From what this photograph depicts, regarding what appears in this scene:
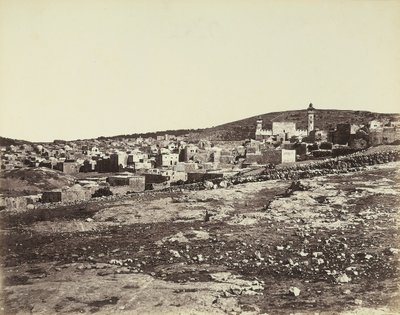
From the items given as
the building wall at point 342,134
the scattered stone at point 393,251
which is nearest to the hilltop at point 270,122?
the building wall at point 342,134

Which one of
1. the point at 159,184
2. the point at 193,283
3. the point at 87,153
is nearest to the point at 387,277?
the point at 193,283

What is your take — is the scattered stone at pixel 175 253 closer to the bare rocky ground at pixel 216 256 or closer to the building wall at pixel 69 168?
the bare rocky ground at pixel 216 256

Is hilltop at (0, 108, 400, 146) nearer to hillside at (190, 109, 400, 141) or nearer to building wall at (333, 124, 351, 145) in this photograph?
hillside at (190, 109, 400, 141)

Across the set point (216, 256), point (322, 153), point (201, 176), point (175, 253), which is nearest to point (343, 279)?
point (216, 256)

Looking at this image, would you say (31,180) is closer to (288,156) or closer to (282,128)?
(288,156)

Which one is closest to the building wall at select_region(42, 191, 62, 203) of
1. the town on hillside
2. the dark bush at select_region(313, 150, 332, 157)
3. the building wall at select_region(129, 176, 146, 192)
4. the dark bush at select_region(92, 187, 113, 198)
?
the town on hillside
